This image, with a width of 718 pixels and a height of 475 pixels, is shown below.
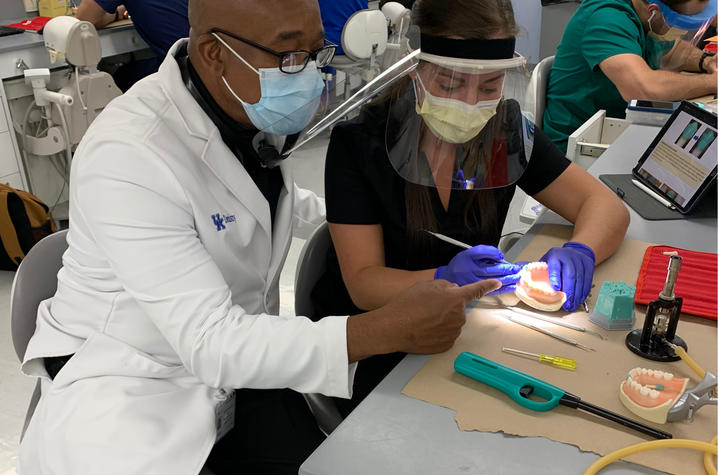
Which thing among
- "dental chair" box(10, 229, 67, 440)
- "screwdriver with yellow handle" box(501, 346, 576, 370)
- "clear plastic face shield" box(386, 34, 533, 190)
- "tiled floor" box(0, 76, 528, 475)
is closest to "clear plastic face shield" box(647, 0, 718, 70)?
"tiled floor" box(0, 76, 528, 475)

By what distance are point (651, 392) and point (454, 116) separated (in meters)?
0.58

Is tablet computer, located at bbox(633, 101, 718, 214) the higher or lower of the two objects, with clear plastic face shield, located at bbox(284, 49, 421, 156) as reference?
lower

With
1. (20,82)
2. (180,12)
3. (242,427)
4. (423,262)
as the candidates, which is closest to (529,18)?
(180,12)

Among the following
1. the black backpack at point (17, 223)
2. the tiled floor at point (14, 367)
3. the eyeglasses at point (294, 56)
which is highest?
the eyeglasses at point (294, 56)

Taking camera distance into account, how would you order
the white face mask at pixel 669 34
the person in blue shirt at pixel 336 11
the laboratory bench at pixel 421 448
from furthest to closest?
the person in blue shirt at pixel 336 11
the white face mask at pixel 669 34
the laboratory bench at pixel 421 448

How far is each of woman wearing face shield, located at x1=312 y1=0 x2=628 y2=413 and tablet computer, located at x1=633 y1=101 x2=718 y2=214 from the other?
0.18 m

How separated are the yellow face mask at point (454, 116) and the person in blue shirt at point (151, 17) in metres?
2.16

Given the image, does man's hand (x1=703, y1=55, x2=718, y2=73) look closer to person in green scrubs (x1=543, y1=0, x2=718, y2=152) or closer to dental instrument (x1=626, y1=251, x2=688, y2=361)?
person in green scrubs (x1=543, y1=0, x2=718, y2=152)

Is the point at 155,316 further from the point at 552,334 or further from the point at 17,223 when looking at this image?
the point at 17,223

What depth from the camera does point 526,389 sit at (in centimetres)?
93

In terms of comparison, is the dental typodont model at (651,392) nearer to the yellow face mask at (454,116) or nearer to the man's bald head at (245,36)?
the yellow face mask at (454,116)

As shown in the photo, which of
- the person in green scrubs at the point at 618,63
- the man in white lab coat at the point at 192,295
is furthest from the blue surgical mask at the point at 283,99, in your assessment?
the person in green scrubs at the point at 618,63

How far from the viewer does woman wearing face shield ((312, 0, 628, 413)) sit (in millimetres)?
1192

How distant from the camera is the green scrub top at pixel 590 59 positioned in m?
2.36
